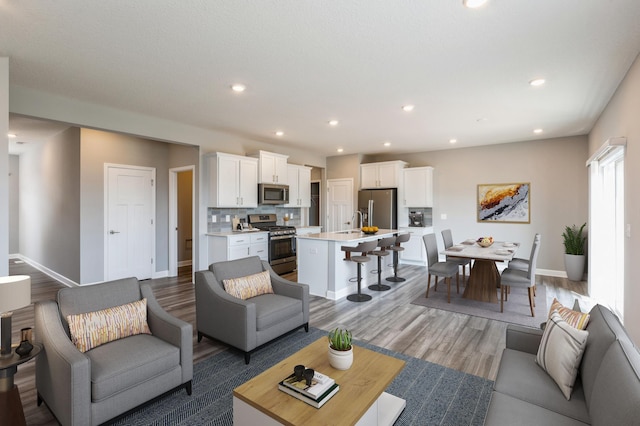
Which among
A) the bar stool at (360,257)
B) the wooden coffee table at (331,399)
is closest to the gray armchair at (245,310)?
the wooden coffee table at (331,399)

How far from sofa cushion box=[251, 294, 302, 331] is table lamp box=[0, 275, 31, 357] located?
1.62 metres

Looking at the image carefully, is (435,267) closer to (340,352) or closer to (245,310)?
(245,310)

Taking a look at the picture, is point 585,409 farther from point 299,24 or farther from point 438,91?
point 438,91

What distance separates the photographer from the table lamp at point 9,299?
175 cm

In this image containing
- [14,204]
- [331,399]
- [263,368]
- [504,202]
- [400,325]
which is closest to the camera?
[331,399]

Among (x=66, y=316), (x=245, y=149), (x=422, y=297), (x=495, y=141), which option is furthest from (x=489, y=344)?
(x=245, y=149)

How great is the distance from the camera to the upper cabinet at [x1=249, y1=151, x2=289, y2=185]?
6.12 meters

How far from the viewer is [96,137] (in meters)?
5.30

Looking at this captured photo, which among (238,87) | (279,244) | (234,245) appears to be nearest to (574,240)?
(279,244)

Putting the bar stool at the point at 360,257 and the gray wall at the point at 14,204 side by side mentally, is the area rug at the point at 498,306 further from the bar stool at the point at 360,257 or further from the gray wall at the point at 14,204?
the gray wall at the point at 14,204

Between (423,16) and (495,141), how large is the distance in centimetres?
506

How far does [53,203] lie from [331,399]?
22.8 feet

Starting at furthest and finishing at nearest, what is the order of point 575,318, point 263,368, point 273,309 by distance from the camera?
point 273,309 < point 263,368 < point 575,318

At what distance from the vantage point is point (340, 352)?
6.34ft
